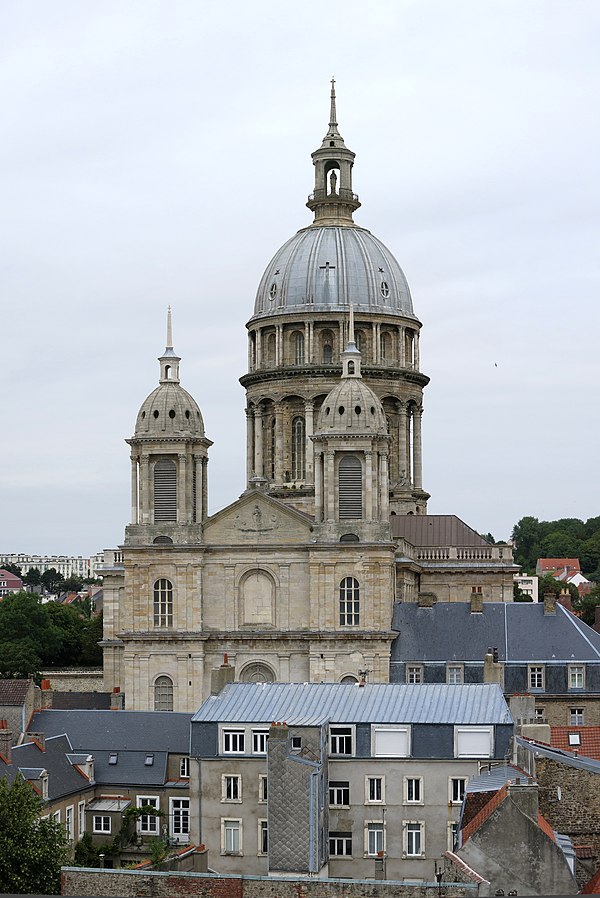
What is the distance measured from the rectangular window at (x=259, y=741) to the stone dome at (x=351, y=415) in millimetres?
29284

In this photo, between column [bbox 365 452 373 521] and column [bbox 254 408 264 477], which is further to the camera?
column [bbox 254 408 264 477]

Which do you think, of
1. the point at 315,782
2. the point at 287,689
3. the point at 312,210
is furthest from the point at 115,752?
the point at 312,210

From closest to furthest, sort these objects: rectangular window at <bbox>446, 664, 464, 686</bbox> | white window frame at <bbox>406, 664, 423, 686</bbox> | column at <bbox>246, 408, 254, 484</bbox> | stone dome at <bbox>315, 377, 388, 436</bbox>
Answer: rectangular window at <bbox>446, 664, 464, 686</bbox> < white window frame at <bbox>406, 664, 423, 686</bbox> < stone dome at <bbox>315, 377, 388, 436</bbox> < column at <bbox>246, 408, 254, 484</bbox>

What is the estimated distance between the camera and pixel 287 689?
61094mm

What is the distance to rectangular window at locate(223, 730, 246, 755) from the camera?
186 feet

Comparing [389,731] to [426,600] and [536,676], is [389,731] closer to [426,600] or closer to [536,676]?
[536,676]

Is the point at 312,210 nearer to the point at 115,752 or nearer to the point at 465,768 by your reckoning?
the point at 115,752

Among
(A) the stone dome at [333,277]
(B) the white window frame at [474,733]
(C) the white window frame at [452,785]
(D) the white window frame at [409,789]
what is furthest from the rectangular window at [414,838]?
(A) the stone dome at [333,277]

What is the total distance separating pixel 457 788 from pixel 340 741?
3984 millimetres

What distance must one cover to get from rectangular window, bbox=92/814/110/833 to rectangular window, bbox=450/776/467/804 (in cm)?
1385

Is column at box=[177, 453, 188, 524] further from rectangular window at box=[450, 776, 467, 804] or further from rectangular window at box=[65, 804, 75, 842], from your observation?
rectangular window at box=[450, 776, 467, 804]

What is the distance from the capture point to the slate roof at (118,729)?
67000mm

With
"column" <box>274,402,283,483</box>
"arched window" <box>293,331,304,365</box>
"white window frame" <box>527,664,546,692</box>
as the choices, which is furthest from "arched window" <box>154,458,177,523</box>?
"arched window" <box>293,331,304,365</box>

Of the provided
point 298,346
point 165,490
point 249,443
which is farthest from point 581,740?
point 298,346
